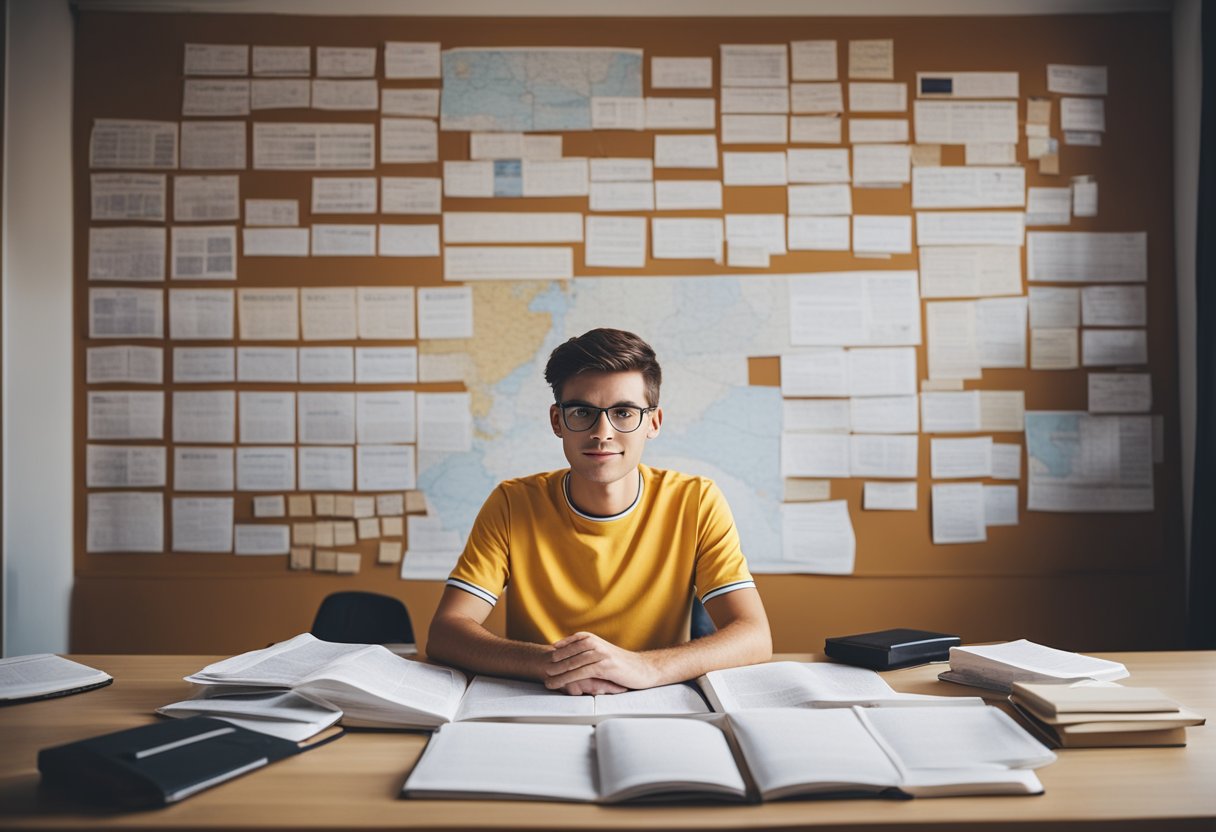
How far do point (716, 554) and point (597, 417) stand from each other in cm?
40

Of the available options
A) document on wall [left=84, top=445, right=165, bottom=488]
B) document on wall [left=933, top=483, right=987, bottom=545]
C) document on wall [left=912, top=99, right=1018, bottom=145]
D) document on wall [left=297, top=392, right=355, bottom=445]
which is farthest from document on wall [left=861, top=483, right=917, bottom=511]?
document on wall [left=84, top=445, right=165, bottom=488]

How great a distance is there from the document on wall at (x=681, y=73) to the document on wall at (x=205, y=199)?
1.52 m

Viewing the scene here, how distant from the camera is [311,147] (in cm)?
298

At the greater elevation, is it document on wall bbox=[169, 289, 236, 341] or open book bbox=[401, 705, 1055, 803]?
document on wall bbox=[169, 289, 236, 341]

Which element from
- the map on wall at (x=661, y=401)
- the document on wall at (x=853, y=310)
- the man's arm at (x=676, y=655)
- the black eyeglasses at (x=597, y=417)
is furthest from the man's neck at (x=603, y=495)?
the document on wall at (x=853, y=310)

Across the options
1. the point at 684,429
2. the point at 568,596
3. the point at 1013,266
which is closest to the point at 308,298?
the point at 684,429

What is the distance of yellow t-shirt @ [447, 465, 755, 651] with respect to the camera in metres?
1.81

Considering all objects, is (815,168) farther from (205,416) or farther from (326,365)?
(205,416)

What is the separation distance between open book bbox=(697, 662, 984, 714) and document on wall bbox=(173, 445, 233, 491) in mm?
2098

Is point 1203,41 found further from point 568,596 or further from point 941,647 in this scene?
point 568,596

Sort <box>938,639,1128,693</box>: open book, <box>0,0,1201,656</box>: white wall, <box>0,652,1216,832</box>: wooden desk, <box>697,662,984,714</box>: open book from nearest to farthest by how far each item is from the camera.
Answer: <box>0,652,1216,832</box>: wooden desk < <box>697,662,984,714</box>: open book < <box>938,639,1128,693</box>: open book < <box>0,0,1201,656</box>: white wall

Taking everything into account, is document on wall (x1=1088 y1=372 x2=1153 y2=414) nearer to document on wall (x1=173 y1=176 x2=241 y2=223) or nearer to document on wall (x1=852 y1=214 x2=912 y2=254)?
document on wall (x1=852 y1=214 x2=912 y2=254)

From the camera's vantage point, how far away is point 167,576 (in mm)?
2951

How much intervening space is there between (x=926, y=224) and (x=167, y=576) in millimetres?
2925
